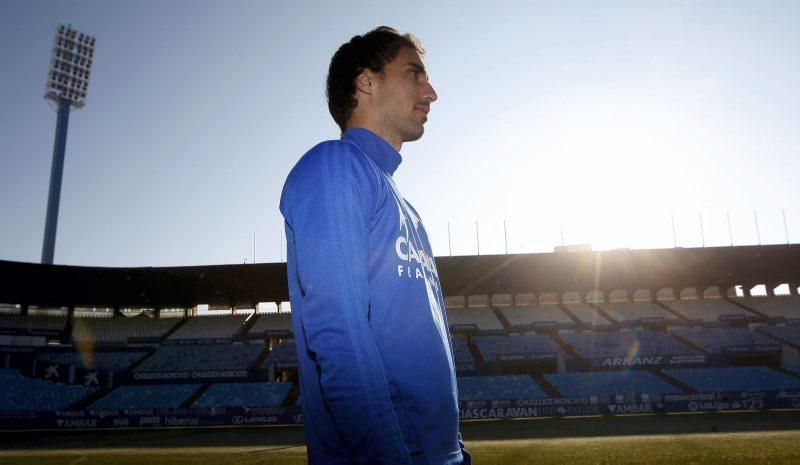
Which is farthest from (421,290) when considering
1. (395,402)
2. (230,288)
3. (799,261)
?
(799,261)

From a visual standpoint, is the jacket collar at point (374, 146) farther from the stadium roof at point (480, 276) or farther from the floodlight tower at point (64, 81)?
the floodlight tower at point (64, 81)

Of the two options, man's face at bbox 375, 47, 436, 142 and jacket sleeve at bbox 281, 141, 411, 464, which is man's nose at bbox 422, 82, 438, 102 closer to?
man's face at bbox 375, 47, 436, 142

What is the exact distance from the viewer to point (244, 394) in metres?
33.2

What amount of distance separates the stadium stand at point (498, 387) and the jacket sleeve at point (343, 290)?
30931 mm

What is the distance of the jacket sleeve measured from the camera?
1.57 metres

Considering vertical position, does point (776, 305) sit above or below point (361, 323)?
above

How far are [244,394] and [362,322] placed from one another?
3459 centimetres

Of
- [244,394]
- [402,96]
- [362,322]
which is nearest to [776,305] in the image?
[244,394]

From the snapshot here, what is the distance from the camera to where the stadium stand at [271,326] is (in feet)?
138

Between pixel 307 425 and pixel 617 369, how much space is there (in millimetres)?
36962

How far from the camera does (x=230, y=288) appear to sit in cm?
4388

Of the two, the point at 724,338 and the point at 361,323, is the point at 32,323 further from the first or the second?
the point at 724,338

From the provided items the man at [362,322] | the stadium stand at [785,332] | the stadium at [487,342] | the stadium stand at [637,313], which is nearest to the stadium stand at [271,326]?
the stadium at [487,342]

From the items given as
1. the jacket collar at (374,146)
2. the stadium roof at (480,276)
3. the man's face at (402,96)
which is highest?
the stadium roof at (480,276)
